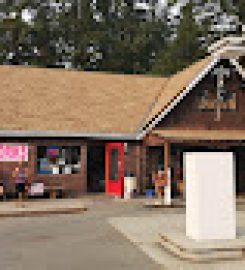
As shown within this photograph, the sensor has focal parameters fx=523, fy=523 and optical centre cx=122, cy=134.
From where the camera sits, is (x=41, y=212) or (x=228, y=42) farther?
(x=228, y=42)

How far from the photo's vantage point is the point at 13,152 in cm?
2130

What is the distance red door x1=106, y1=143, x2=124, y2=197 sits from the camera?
2230cm

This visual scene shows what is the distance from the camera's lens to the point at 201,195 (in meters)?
10.9

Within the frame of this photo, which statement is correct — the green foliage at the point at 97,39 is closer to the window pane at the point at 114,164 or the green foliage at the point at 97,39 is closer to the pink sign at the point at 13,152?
the window pane at the point at 114,164

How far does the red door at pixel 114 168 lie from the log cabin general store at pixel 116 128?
0.14ft

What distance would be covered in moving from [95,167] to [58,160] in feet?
9.15

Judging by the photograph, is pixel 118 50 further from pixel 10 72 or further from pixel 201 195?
pixel 201 195

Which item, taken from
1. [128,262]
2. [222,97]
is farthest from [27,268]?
[222,97]

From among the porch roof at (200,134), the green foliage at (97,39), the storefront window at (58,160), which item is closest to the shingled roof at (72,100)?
the storefront window at (58,160)

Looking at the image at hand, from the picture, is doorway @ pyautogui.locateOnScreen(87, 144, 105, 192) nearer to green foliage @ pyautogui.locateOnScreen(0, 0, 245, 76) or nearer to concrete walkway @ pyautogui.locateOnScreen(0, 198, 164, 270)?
concrete walkway @ pyautogui.locateOnScreen(0, 198, 164, 270)

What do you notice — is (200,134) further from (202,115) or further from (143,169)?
(143,169)

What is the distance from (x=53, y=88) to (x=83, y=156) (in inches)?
169

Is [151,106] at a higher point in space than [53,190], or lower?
higher

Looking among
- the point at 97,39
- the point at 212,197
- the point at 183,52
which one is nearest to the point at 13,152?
the point at 212,197
